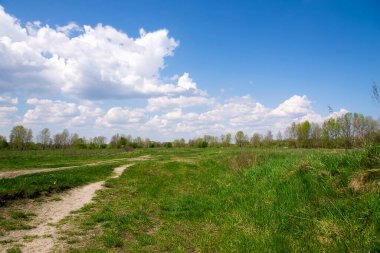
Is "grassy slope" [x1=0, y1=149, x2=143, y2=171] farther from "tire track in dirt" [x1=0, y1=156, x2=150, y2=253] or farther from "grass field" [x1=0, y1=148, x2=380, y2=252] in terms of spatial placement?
"grass field" [x1=0, y1=148, x2=380, y2=252]

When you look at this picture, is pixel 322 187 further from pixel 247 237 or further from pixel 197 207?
pixel 197 207

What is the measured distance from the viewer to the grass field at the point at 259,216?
6047 mm

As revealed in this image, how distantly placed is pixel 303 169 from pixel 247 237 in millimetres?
5280

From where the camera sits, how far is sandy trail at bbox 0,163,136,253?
6.66m

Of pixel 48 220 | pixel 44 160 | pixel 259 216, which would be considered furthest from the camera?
pixel 44 160

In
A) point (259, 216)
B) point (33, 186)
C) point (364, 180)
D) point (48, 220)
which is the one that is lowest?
point (48, 220)

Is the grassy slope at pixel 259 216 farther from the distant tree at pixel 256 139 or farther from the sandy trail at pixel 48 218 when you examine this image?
the distant tree at pixel 256 139

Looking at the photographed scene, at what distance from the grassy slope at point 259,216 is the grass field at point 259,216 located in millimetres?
20

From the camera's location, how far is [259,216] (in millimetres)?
8320

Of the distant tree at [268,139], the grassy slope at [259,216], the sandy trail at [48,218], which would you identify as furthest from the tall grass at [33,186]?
the distant tree at [268,139]

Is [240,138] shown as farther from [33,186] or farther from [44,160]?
[33,186]

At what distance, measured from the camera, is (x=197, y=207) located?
35.8ft

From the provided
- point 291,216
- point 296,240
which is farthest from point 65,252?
point 291,216

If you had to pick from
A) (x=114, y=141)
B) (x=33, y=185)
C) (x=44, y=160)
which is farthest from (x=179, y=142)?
(x=33, y=185)
